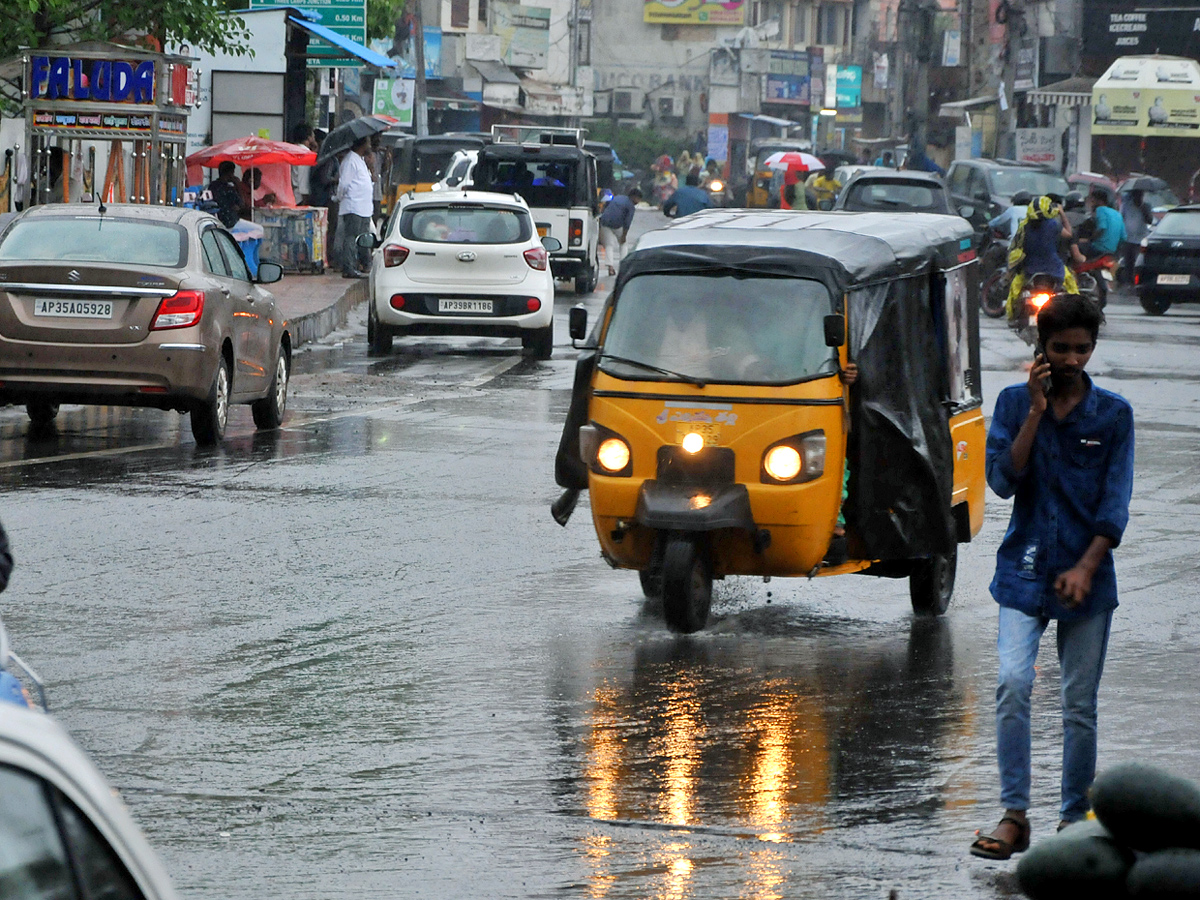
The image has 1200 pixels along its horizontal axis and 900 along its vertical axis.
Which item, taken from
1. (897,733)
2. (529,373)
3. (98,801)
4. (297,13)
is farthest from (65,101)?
(98,801)

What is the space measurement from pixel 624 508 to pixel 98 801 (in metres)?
6.56

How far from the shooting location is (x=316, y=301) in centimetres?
2578

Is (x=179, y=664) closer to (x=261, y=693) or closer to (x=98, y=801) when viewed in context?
(x=261, y=693)

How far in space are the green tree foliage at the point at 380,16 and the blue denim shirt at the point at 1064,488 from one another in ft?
132

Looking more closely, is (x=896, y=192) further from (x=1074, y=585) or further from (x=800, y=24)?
(x=800, y=24)

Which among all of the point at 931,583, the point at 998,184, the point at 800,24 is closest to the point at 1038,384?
the point at 931,583

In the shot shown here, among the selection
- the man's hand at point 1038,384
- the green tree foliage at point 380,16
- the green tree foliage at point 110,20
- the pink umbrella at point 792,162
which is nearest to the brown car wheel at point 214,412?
the man's hand at point 1038,384

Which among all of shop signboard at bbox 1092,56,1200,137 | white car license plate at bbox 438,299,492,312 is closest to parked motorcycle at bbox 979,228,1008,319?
white car license plate at bbox 438,299,492,312

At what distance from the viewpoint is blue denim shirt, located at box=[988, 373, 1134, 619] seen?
5.69 metres

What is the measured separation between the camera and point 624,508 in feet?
29.1

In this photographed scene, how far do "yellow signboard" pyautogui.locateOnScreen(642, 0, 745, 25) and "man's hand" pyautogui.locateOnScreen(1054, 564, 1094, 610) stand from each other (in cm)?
10497

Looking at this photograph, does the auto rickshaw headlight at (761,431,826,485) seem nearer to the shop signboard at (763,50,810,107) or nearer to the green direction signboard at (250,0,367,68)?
the green direction signboard at (250,0,367,68)

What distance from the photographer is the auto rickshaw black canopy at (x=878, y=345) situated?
8.92 metres

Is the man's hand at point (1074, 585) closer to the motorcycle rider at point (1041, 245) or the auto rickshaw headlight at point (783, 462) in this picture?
the auto rickshaw headlight at point (783, 462)
